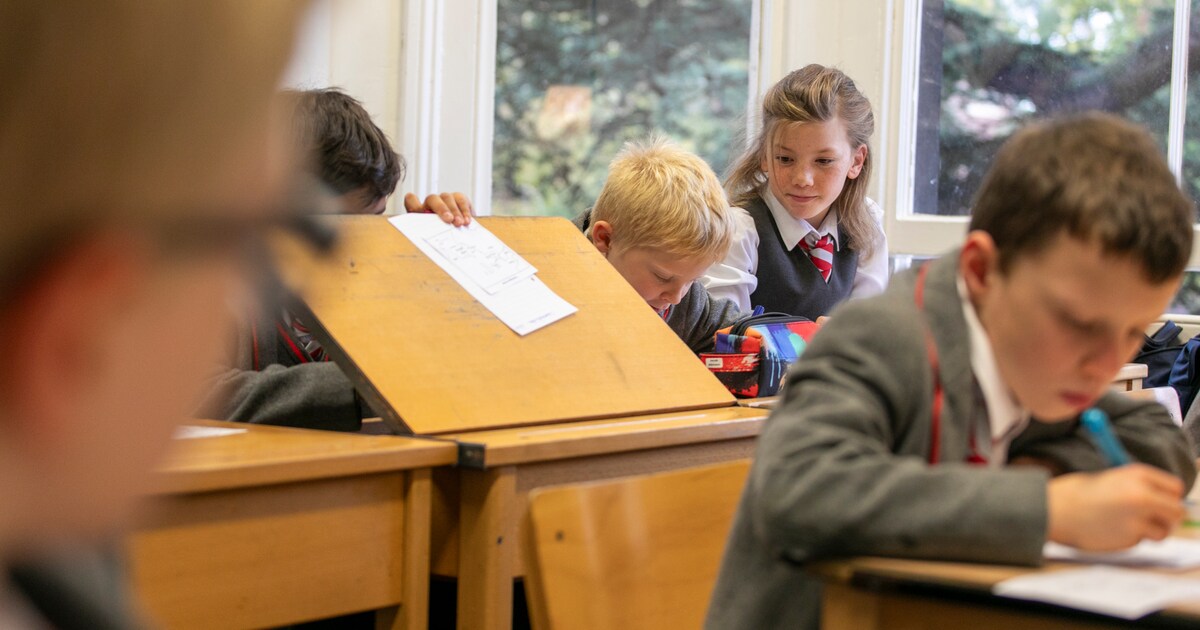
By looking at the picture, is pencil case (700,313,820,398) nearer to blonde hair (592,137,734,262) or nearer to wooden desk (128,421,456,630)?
blonde hair (592,137,734,262)

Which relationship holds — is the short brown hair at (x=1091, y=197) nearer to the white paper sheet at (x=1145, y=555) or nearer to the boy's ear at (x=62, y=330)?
the white paper sheet at (x=1145, y=555)

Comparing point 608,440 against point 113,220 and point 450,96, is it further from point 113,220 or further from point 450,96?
point 450,96

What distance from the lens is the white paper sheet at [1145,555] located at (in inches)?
40.6

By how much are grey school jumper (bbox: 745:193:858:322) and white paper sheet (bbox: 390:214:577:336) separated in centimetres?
120

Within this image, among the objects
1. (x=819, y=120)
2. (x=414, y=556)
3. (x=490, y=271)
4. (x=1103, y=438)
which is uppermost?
(x=819, y=120)

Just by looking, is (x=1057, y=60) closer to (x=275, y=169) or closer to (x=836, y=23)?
(x=836, y=23)

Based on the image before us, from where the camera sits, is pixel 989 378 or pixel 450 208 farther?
pixel 450 208

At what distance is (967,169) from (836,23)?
66 centimetres

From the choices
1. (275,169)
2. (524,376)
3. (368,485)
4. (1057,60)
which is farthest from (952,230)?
(275,169)

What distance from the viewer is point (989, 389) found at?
1142mm

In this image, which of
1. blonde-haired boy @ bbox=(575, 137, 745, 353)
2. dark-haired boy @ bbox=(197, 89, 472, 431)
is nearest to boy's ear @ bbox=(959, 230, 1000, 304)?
dark-haired boy @ bbox=(197, 89, 472, 431)

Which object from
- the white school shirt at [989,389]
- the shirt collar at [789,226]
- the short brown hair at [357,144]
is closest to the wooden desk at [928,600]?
the white school shirt at [989,389]

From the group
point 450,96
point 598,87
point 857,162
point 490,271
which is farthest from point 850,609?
point 598,87

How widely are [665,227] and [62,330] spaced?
223 centimetres
